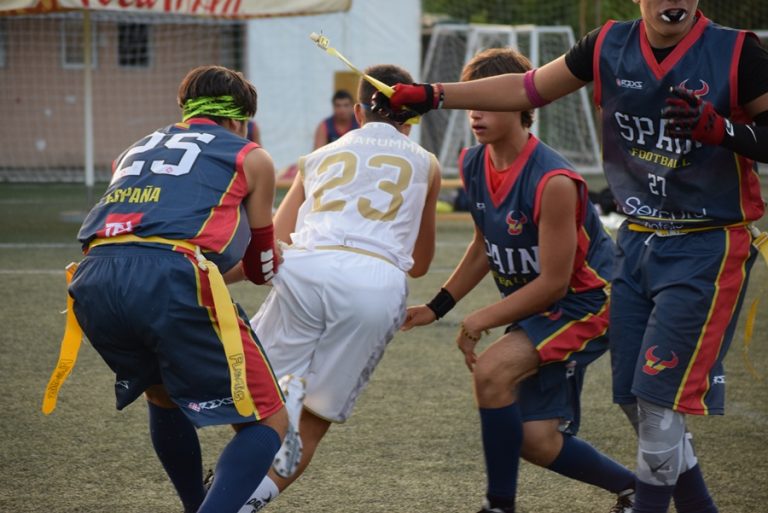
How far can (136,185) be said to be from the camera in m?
3.15

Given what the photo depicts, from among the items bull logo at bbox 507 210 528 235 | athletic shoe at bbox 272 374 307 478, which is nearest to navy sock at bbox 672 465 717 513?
bull logo at bbox 507 210 528 235

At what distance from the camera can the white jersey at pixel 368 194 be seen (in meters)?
3.61

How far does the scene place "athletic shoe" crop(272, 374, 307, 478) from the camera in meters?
3.27

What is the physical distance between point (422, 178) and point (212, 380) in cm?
111

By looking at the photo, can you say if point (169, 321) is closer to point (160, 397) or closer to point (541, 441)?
point (160, 397)

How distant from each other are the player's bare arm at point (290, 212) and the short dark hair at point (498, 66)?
677 mm

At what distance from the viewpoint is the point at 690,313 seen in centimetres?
304

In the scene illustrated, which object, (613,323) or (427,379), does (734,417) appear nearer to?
(427,379)

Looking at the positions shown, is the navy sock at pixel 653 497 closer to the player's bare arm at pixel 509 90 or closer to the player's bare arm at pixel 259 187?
the player's bare arm at pixel 509 90

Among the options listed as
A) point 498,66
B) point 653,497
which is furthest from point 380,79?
point 653,497

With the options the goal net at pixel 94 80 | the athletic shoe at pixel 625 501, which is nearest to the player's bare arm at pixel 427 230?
the athletic shoe at pixel 625 501

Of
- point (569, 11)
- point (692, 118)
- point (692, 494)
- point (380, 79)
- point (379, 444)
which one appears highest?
point (692, 118)

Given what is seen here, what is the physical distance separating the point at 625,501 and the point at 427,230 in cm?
116

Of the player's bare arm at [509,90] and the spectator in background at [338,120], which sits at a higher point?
the player's bare arm at [509,90]
